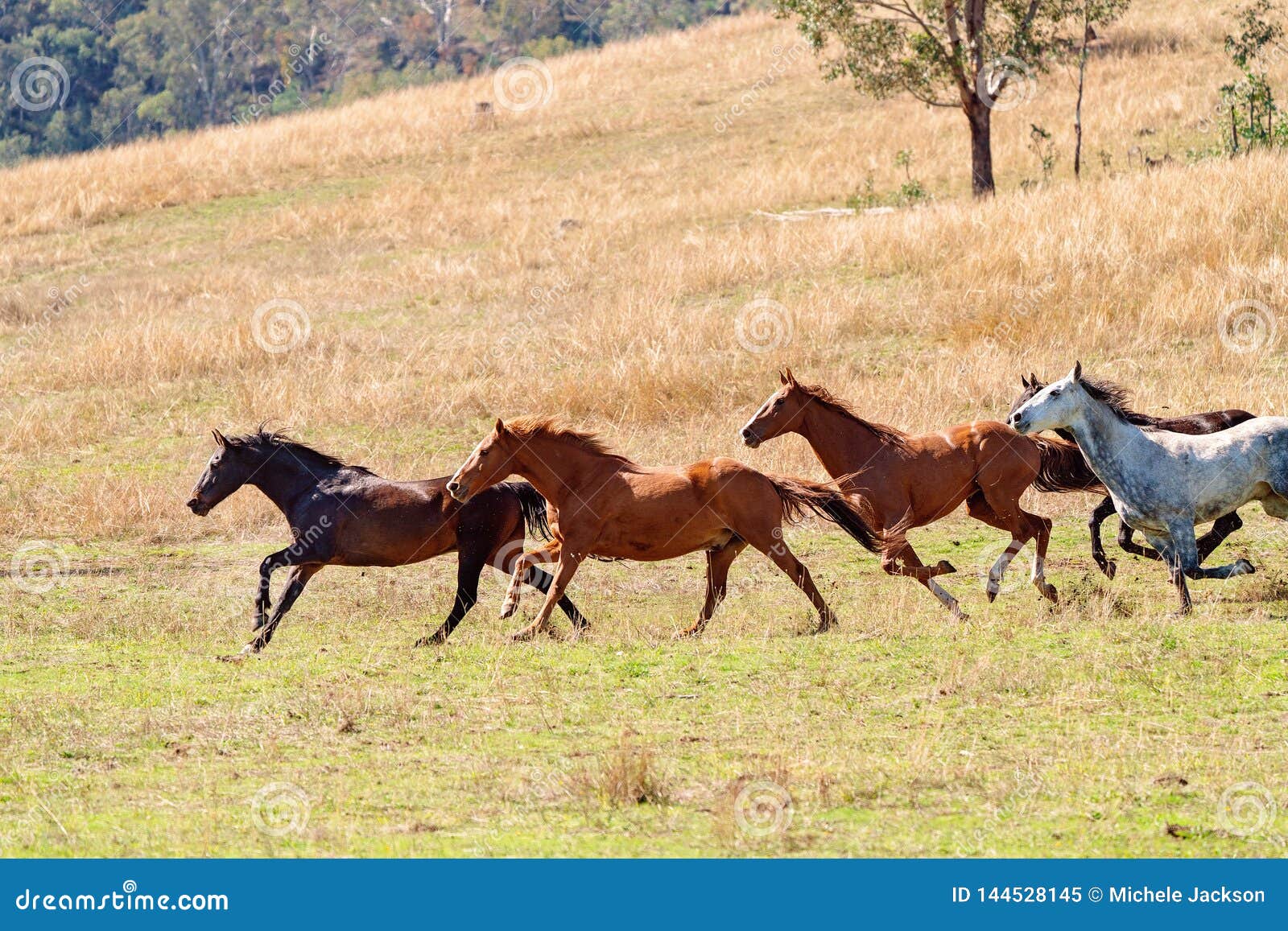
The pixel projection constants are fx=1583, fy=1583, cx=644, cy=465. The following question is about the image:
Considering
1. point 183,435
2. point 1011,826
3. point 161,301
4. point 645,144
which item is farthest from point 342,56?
point 1011,826

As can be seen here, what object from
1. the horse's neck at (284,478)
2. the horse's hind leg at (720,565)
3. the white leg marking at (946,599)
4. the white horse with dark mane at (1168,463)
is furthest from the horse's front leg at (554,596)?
the white horse with dark mane at (1168,463)

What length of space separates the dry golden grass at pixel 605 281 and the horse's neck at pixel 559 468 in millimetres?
5105

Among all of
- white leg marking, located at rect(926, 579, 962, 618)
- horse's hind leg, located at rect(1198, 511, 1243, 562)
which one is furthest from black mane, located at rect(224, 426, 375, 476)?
horse's hind leg, located at rect(1198, 511, 1243, 562)

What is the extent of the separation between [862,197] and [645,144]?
29.7 ft

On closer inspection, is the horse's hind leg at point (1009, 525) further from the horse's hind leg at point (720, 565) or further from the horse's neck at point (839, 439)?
the horse's hind leg at point (720, 565)

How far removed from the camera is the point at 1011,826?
662 cm

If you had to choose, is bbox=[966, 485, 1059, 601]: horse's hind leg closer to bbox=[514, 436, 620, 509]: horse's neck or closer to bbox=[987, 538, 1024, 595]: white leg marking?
bbox=[987, 538, 1024, 595]: white leg marking

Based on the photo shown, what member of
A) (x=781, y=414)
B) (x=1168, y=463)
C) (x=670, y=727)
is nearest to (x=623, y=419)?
(x=781, y=414)

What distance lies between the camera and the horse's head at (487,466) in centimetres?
1068

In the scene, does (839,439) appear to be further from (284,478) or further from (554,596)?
(284,478)

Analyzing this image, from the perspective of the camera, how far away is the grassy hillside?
725 cm

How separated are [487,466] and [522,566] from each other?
0.83 meters

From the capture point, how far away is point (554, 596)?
10695 mm

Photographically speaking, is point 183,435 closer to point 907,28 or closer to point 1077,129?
point 907,28
